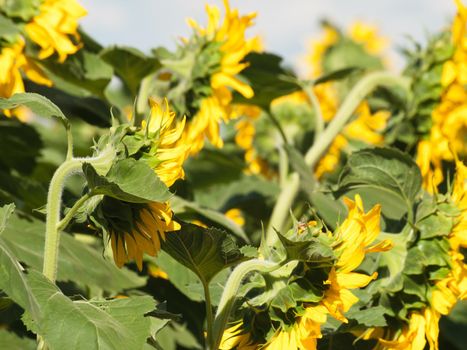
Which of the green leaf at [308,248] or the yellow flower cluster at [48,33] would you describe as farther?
the yellow flower cluster at [48,33]

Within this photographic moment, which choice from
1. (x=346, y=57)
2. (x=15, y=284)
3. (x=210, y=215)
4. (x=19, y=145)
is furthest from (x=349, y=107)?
(x=346, y=57)

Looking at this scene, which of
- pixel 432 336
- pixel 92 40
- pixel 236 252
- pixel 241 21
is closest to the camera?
pixel 236 252

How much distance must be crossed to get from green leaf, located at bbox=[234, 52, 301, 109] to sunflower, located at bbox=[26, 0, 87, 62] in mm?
399

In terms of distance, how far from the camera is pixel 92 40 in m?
1.81

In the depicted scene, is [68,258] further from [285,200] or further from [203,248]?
[285,200]

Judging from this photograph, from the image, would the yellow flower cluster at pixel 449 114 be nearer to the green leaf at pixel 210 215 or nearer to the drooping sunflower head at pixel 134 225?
the green leaf at pixel 210 215

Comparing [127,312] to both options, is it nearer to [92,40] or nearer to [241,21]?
[241,21]

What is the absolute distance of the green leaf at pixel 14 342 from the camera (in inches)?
52.2

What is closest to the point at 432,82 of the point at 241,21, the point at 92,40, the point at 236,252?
the point at 241,21

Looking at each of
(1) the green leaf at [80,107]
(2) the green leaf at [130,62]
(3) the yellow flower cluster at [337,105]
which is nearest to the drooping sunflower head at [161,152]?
(2) the green leaf at [130,62]

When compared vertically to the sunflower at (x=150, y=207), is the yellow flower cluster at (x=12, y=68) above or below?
below

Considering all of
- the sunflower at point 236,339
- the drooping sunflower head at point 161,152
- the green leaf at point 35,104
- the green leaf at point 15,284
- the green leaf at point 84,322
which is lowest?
the sunflower at point 236,339

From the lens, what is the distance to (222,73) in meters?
1.62

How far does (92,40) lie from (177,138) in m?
0.81
